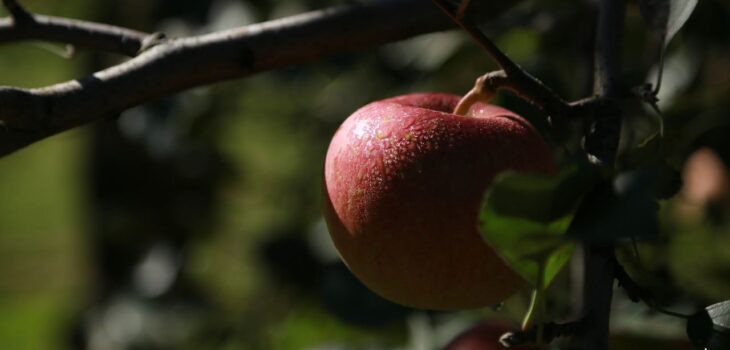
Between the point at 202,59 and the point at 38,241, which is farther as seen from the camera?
the point at 38,241

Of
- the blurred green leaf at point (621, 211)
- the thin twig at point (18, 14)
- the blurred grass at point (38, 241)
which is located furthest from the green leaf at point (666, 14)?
the blurred grass at point (38, 241)

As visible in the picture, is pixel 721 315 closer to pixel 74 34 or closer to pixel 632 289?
pixel 632 289

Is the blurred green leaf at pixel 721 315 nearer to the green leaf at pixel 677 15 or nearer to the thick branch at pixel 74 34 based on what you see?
the green leaf at pixel 677 15

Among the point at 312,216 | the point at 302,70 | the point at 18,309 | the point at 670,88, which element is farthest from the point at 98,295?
the point at 18,309

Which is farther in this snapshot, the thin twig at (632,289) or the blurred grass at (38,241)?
the blurred grass at (38,241)

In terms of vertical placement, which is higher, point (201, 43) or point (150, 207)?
point (201, 43)

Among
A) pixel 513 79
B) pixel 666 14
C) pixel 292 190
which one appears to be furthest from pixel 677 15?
pixel 292 190

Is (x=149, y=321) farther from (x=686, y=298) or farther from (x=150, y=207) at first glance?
(x=686, y=298)
